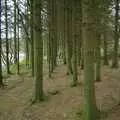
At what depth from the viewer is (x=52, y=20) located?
17984mm

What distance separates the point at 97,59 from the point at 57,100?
11.5 ft

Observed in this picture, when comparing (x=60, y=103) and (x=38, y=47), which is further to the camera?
(x=38, y=47)

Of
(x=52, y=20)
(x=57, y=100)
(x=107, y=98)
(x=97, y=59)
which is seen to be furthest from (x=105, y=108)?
(x=52, y=20)

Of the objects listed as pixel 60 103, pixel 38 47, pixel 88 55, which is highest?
pixel 38 47

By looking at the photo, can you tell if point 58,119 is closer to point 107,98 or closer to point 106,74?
point 107,98

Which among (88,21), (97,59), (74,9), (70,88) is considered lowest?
(70,88)

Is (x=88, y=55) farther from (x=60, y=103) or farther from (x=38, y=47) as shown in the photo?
(x=38, y=47)

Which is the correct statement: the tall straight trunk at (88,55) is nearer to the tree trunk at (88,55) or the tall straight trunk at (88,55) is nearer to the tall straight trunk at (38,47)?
the tree trunk at (88,55)

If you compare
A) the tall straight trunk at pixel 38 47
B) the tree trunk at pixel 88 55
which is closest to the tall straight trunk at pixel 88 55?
the tree trunk at pixel 88 55

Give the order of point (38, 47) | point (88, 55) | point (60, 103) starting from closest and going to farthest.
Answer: point (88, 55), point (60, 103), point (38, 47)

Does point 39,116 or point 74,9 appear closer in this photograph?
point 39,116

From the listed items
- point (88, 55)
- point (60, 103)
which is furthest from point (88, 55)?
point (60, 103)

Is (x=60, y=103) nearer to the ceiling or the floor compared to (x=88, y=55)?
nearer to the floor

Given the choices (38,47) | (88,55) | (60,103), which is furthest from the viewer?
(38,47)
